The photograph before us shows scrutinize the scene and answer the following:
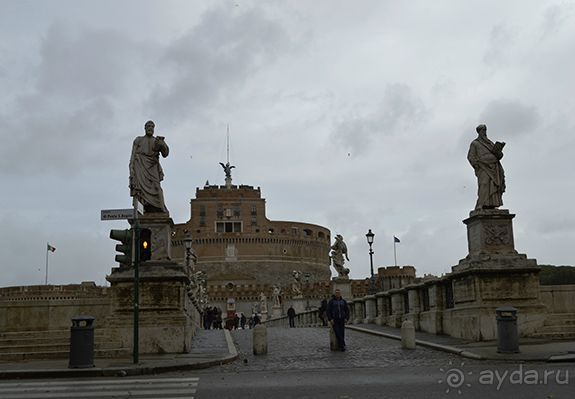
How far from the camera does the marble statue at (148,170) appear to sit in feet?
52.9

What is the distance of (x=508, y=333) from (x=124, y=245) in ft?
24.6

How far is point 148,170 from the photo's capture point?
1623 cm

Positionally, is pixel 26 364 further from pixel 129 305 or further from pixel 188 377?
pixel 188 377

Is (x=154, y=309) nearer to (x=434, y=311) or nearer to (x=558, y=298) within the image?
(x=434, y=311)

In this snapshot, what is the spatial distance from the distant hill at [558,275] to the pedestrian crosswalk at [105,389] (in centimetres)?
4873

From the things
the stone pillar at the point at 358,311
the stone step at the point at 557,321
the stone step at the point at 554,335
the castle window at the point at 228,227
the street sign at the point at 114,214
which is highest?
the castle window at the point at 228,227

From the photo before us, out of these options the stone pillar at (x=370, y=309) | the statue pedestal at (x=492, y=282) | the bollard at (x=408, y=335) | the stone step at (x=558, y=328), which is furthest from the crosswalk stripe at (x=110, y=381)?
the stone pillar at (x=370, y=309)

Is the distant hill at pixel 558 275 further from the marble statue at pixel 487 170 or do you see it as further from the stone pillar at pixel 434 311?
the marble statue at pixel 487 170

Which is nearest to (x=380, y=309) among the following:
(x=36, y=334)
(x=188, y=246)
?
(x=36, y=334)

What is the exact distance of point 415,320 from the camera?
66.6 feet

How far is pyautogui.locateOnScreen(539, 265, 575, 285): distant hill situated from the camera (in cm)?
5531

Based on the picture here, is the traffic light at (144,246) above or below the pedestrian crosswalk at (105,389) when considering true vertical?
above

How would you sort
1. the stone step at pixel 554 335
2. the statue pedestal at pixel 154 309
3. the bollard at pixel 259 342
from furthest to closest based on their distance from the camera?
the stone step at pixel 554 335
the bollard at pixel 259 342
the statue pedestal at pixel 154 309

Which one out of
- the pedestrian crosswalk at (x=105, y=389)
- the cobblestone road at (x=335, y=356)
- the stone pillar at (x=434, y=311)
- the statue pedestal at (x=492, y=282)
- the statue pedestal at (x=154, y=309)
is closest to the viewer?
the pedestrian crosswalk at (x=105, y=389)
